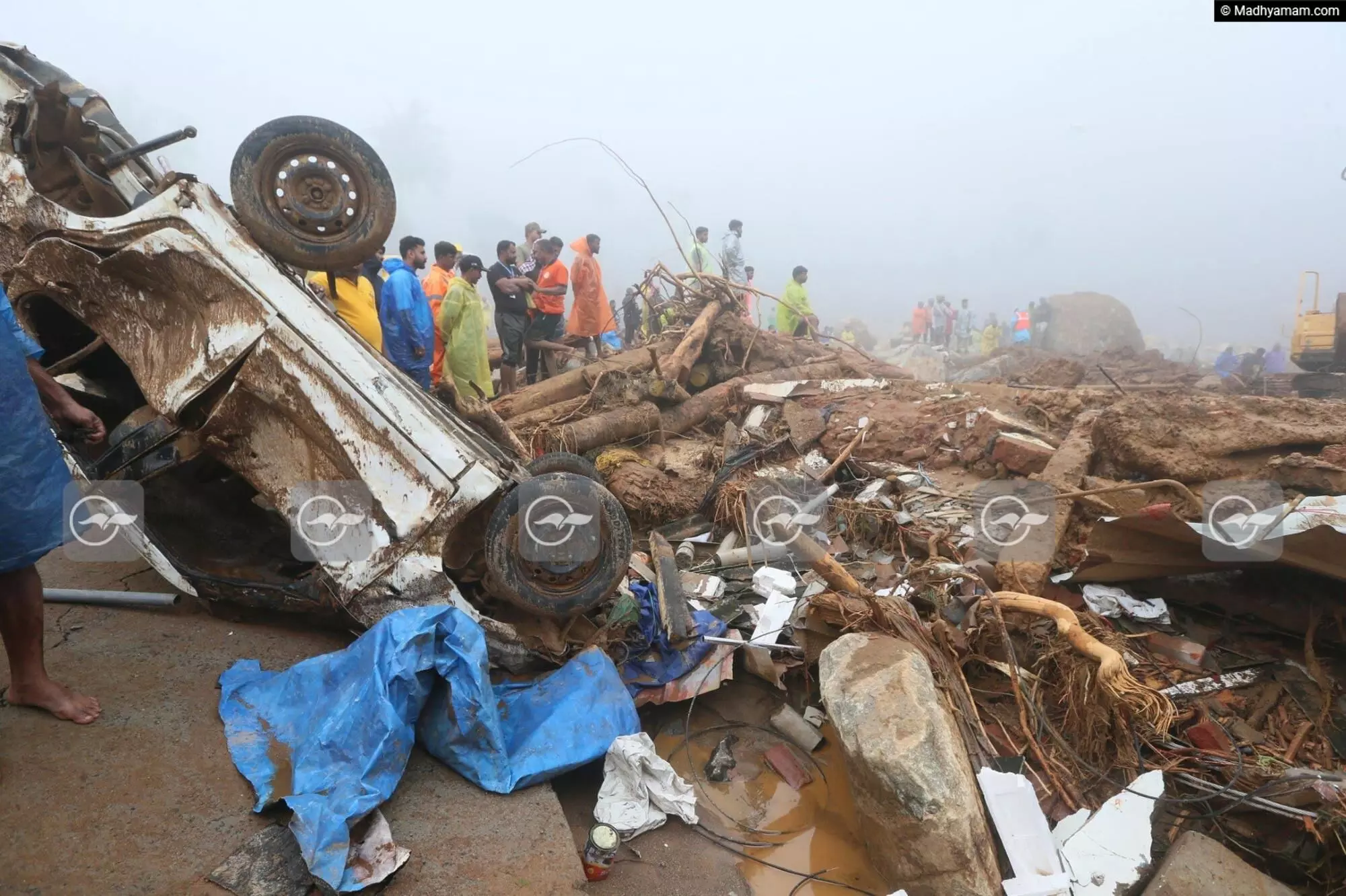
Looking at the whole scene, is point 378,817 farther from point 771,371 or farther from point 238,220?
point 771,371

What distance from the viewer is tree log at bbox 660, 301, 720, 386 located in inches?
308

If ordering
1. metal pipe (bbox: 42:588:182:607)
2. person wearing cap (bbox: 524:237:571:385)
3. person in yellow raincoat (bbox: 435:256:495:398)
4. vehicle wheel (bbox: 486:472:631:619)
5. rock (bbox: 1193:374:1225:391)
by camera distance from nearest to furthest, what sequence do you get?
1. vehicle wheel (bbox: 486:472:631:619)
2. metal pipe (bbox: 42:588:182:607)
3. person in yellow raincoat (bbox: 435:256:495:398)
4. person wearing cap (bbox: 524:237:571:385)
5. rock (bbox: 1193:374:1225:391)

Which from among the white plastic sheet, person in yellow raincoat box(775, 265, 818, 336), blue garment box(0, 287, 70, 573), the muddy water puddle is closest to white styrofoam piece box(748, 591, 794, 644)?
the muddy water puddle

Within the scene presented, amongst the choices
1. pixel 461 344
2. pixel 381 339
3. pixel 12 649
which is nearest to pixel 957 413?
pixel 461 344

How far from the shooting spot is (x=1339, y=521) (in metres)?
2.78

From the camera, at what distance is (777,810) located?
10.2ft

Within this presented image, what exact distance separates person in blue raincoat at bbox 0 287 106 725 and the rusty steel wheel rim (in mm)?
1057

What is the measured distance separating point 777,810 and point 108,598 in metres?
3.30

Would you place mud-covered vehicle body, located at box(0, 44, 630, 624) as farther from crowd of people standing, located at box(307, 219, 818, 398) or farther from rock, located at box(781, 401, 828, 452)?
rock, located at box(781, 401, 828, 452)

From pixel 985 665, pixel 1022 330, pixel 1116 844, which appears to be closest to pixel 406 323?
pixel 985 665

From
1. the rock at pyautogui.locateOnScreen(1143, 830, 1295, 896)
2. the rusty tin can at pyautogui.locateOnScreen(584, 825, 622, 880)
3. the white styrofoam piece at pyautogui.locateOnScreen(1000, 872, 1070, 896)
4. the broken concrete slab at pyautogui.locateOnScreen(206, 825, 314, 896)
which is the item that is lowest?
the white styrofoam piece at pyautogui.locateOnScreen(1000, 872, 1070, 896)

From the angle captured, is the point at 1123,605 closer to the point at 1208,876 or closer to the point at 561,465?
the point at 1208,876

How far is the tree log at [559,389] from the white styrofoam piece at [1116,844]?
17.0ft

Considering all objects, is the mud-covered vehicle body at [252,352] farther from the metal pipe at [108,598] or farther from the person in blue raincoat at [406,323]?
the person in blue raincoat at [406,323]
